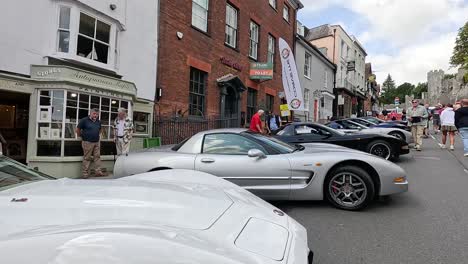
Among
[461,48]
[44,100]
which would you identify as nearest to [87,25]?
[44,100]

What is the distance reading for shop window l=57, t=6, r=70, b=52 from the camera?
9.09 meters

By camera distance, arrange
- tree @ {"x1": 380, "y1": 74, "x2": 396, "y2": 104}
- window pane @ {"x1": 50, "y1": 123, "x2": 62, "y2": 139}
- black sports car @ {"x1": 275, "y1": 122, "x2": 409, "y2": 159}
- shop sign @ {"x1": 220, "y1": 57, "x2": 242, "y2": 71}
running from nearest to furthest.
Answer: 1. window pane @ {"x1": 50, "y1": 123, "x2": 62, "y2": 139}
2. black sports car @ {"x1": 275, "y1": 122, "x2": 409, "y2": 159}
3. shop sign @ {"x1": 220, "y1": 57, "x2": 242, "y2": 71}
4. tree @ {"x1": 380, "y1": 74, "x2": 396, "y2": 104}

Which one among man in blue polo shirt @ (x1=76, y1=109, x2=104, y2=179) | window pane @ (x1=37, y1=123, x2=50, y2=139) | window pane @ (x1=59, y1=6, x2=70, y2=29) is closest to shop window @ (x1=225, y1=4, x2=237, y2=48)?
window pane @ (x1=59, y1=6, x2=70, y2=29)

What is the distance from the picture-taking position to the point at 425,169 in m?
8.47

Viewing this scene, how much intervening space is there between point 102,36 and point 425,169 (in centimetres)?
928

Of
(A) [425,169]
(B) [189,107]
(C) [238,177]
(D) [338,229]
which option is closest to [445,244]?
(D) [338,229]

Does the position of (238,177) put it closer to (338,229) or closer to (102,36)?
(338,229)

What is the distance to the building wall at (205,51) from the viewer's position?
12.2 metres

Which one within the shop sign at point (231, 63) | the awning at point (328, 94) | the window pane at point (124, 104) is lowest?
the window pane at point (124, 104)

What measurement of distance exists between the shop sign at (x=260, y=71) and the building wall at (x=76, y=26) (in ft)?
22.4

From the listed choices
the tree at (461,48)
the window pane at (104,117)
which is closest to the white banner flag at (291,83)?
the window pane at (104,117)

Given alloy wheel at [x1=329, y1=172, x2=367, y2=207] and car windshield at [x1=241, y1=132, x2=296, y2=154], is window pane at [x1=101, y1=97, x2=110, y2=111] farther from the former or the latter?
alloy wheel at [x1=329, y1=172, x2=367, y2=207]

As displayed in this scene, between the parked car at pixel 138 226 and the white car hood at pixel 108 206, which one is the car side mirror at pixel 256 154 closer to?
the parked car at pixel 138 226

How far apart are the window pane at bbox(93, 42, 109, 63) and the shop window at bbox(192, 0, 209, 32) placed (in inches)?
171
